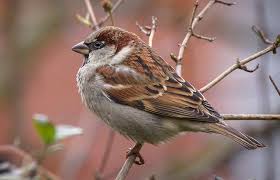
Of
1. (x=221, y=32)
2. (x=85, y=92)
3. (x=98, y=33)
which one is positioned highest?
(x=221, y=32)

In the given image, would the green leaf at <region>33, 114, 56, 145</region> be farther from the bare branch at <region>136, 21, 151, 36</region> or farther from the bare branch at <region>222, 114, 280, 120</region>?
the bare branch at <region>136, 21, 151, 36</region>

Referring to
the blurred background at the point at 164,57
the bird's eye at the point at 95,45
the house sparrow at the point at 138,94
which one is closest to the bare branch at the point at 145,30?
the house sparrow at the point at 138,94

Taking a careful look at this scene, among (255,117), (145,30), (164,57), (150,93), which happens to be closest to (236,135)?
(255,117)

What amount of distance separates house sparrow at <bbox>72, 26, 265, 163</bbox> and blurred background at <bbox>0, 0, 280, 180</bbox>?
80 cm

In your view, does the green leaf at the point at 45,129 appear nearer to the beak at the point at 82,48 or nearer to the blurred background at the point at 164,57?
the beak at the point at 82,48

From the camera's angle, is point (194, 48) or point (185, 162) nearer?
point (185, 162)

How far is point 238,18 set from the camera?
6.72 metres

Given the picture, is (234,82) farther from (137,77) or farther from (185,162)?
(137,77)

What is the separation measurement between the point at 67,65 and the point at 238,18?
2265 millimetres

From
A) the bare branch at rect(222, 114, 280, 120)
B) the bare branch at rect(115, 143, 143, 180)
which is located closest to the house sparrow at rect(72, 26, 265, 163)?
the bare branch at rect(115, 143, 143, 180)

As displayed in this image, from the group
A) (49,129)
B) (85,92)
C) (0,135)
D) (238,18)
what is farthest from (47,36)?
(49,129)

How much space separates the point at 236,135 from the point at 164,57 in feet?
8.29

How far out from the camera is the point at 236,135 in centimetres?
362

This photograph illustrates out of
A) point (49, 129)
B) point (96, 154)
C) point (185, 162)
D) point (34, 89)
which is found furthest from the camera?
point (34, 89)
